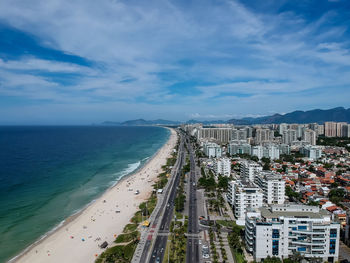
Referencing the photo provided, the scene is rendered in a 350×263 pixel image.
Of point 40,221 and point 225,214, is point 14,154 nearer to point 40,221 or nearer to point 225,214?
point 40,221

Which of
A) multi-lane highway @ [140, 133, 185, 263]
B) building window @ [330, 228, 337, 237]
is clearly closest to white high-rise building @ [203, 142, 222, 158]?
multi-lane highway @ [140, 133, 185, 263]

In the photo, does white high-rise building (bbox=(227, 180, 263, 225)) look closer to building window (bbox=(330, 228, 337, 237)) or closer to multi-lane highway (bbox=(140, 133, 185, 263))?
multi-lane highway (bbox=(140, 133, 185, 263))

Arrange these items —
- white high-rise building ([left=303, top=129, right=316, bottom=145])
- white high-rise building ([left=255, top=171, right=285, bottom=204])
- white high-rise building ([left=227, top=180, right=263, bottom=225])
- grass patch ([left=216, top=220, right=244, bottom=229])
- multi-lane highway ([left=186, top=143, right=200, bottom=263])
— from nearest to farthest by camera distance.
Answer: multi-lane highway ([left=186, top=143, right=200, bottom=263]) < grass patch ([left=216, top=220, right=244, bottom=229]) < white high-rise building ([left=227, top=180, right=263, bottom=225]) < white high-rise building ([left=255, top=171, right=285, bottom=204]) < white high-rise building ([left=303, top=129, right=316, bottom=145])

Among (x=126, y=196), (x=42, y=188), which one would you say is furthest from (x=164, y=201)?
(x=42, y=188)

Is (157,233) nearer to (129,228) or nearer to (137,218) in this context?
(129,228)

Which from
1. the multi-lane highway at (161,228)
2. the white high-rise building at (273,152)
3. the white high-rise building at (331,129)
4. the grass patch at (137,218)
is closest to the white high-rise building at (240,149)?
the white high-rise building at (273,152)

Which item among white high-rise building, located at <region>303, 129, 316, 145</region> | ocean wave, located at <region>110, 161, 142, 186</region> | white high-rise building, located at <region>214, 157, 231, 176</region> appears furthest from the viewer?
white high-rise building, located at <region>303, 129, 316, 145</region>

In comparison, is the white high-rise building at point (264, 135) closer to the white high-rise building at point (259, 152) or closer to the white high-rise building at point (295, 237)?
the white high-rise building at point (259, 152)
